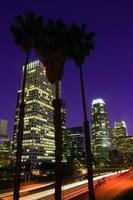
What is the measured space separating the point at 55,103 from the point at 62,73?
9.77ft

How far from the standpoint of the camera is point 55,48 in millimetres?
24781

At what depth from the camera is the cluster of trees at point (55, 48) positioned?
23.6 m

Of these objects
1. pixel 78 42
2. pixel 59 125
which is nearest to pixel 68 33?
pixel 78 42

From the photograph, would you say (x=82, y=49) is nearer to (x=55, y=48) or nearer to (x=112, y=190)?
(x=55, y=48)

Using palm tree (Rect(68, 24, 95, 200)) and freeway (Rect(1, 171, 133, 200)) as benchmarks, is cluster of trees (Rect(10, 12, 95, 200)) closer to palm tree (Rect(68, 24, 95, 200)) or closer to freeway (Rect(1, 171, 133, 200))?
palm tree (Rect(68, 24, 95, 200))

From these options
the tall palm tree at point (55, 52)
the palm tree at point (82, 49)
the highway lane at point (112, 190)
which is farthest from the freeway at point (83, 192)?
the tall palm tree at point (55, 52)

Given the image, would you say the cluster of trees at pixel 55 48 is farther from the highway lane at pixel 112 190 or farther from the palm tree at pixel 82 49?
the highway lane at pixel 112 190

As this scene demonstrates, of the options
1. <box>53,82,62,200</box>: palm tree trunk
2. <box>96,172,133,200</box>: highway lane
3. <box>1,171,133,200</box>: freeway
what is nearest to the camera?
<box>53,82,62,200</box>: palm tree trunk

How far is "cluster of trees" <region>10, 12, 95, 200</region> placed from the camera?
929 inches

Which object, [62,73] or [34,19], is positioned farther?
[34,19]

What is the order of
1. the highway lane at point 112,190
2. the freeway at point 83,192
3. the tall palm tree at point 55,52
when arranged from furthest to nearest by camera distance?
the freeway at point 83,192 → the highway lane at point 112,190 → the tall palm tree at point 55,52

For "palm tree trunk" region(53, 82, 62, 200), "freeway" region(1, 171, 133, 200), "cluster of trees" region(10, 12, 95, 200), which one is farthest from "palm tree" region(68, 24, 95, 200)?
"freeway" region(1, 171, 133, 200)

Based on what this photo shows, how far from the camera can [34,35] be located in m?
26.9

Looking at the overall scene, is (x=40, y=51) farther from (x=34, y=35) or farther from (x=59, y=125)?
(x=59, y=125)
